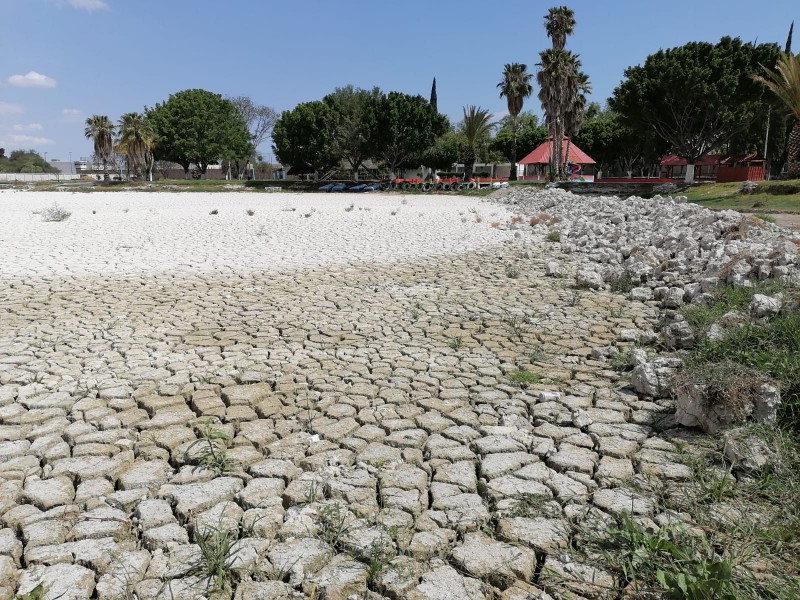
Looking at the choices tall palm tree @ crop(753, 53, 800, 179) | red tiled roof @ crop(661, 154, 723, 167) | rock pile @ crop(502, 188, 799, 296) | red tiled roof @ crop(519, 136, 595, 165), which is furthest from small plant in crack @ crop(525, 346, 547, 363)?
red tiled roof @ crop(661, 154, 723, 167)

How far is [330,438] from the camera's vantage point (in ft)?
12.6

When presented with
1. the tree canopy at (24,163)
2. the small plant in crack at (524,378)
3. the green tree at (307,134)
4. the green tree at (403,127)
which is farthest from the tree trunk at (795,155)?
the tree canopy at (24,163)

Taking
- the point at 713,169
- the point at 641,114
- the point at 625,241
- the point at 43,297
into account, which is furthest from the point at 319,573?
the point at 713,169

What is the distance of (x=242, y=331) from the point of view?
6.29 meters

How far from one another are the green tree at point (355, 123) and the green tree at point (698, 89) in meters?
23.3

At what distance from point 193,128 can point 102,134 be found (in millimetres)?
12517

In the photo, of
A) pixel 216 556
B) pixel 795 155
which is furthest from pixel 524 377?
pixel 795 155

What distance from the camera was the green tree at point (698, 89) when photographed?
32500 millimetres

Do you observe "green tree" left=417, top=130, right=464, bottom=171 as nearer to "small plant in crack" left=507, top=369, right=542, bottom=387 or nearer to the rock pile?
the rock pile

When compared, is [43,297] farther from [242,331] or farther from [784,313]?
[784,313]

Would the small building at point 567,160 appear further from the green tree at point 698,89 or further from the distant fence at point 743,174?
the distant fence at point 743,174

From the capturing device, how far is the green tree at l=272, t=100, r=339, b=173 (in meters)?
55.9

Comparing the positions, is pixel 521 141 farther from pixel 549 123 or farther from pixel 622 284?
pixel 622 284

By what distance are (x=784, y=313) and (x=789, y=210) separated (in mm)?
14515
